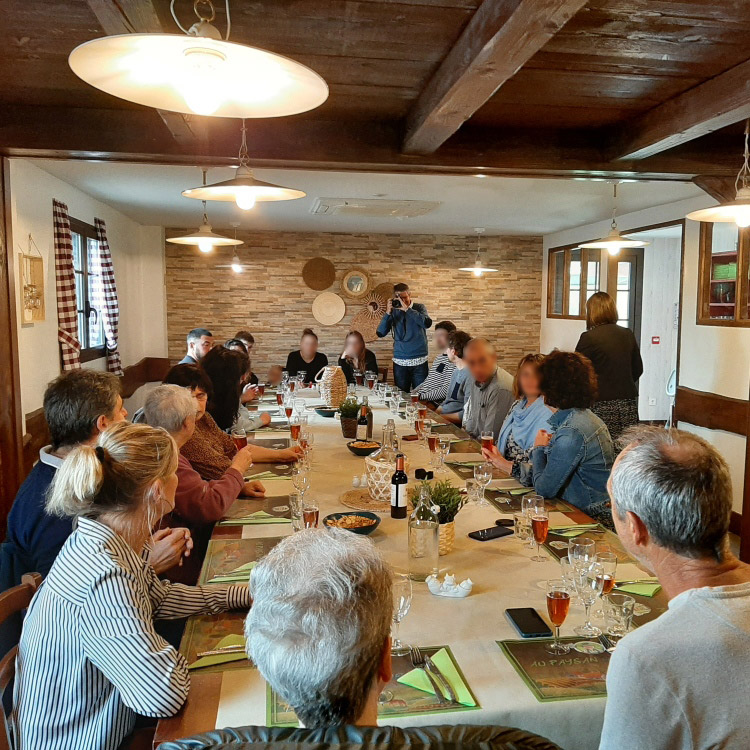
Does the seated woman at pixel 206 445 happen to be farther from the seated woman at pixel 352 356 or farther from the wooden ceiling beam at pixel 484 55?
the seated woman at pixel 352 356

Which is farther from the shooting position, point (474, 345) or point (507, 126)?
point (474, 345)

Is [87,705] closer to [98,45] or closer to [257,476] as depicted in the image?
[98,45]

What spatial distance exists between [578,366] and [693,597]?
1787 mm

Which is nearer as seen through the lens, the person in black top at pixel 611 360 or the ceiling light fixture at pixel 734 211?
the ceiling light fixture at pixel 734 211

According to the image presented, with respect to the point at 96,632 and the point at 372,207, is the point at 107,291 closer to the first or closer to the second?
the point at 372,207

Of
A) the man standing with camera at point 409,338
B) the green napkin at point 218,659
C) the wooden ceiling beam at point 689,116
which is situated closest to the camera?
the green napkin at point 218,659

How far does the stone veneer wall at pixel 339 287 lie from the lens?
8680 millimetres

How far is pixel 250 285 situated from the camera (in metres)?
8.76

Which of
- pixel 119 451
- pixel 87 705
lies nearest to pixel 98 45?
pixel 119 451

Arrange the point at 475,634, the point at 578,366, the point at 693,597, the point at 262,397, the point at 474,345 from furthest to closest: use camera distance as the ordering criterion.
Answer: the point at 262,397
the point at 474,345
the point at 578,366
the point at 475,634
the point at 693,597

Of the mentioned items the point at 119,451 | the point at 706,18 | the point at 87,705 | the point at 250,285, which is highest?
the point at 706,18

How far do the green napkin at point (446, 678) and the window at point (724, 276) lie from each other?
4.57 m

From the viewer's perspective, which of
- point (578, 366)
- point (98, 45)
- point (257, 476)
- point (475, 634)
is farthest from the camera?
point (257, 476)

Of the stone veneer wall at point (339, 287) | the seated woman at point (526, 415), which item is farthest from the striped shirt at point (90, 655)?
the stone veneer wall at point (339, 287)
